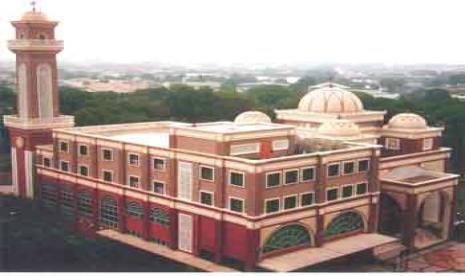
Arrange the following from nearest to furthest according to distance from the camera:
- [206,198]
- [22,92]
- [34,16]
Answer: [206,198] → [34,16] → [22,92]

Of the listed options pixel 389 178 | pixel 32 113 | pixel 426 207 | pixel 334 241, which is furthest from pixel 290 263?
pixel 32 113

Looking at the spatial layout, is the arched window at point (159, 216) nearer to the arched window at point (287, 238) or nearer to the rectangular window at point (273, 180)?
the arched window at point (287, 238)

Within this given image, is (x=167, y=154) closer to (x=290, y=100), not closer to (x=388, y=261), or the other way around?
(x=388, y=261)

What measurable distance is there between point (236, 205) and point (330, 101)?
538cm

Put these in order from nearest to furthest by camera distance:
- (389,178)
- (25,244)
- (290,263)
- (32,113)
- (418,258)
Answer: (290,263) → (25,244) → (418,258) → (389,178) → (32,113)

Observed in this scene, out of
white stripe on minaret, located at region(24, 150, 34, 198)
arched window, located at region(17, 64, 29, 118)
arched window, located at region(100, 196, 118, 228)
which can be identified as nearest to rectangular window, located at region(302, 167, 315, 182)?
arched window, located at region(100, 196, 118, 228)

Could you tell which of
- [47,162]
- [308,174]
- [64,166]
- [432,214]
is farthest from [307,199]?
[47,162]

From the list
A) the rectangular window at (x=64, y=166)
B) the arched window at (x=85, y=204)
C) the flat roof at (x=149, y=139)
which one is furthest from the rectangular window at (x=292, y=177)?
the rectangular window at (x=64, y=166)

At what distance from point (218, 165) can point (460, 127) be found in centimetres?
1060

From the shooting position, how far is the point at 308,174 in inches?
466

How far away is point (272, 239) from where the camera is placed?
1132cm

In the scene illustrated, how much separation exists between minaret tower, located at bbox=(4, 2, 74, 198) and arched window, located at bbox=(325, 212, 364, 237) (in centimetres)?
698

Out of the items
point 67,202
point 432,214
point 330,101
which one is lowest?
point 432,214

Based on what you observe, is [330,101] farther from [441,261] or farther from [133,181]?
[133,181]
